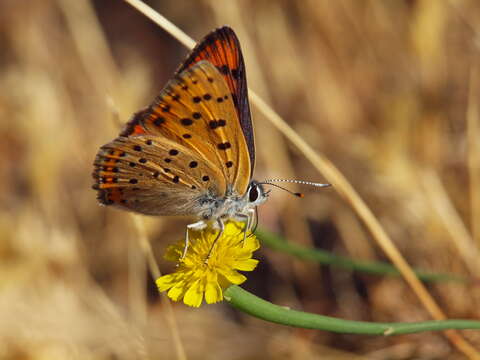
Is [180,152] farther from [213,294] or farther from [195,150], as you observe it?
[213,294]

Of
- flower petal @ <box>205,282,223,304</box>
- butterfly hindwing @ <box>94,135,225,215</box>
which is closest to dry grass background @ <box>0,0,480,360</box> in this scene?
butterfly hindwing @ <box>94,135,225,215</box>

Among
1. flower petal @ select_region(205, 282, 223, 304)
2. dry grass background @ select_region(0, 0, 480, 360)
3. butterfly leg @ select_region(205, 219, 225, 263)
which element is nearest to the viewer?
flower petal @ select_region(205, 282, 223, 304)

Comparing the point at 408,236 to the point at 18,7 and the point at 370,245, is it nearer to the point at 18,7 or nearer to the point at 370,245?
the point at 370,245

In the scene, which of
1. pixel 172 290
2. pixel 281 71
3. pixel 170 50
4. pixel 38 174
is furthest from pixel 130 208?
pixel 170 50

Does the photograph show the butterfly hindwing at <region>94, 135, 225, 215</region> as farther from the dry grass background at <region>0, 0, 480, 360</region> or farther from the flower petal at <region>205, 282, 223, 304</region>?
the flower petal at <region>205, 282, 223, 304</region>

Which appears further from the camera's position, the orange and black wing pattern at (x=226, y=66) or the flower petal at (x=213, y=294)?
the orange and black wing pattern at (x=226, y=66)

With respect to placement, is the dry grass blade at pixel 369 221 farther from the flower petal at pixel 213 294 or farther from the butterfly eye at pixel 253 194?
the flower petal at pixel 213 294

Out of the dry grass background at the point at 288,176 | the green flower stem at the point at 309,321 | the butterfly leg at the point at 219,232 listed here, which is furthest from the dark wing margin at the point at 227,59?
the green flower stem at the point at 309,321
